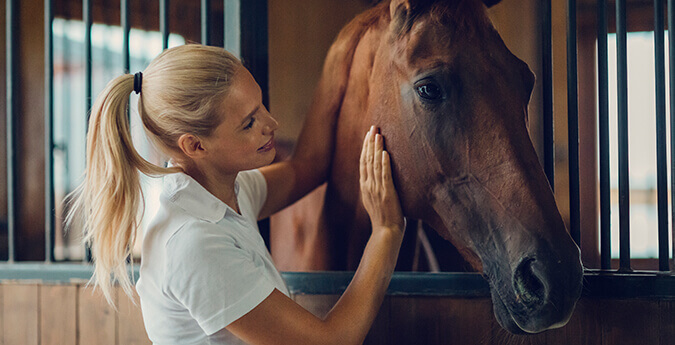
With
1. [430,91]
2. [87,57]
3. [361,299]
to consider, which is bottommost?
[361,299]

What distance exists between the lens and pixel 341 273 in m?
1.14

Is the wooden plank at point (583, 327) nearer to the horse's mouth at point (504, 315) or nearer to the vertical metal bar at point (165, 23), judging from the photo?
the horse's mouth at point (504, 315)

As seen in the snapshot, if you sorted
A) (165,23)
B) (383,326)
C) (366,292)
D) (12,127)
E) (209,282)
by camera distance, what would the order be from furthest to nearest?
(12,127)
(165,23)
(383,326)
(366,292)
(209,282)

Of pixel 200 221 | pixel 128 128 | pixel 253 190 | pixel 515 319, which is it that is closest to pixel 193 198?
pixel 200 221

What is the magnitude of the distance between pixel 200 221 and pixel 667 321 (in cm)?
86

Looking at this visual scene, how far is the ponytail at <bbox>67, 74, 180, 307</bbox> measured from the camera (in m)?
0.90

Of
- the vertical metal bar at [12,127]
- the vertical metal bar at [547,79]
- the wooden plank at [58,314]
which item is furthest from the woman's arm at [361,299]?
the vertical metal bar at [12,127]

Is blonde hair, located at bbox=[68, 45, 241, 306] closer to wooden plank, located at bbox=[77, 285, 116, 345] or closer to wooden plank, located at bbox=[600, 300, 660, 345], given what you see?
wooden plank, located at bbox=[77, 285, 116, 345]

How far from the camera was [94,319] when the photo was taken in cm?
127

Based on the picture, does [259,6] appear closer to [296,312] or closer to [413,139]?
[413,139]

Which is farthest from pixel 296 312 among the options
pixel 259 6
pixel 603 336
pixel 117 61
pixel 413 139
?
pixel 117 61

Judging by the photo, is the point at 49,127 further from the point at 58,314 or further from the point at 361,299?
the point at 361,299

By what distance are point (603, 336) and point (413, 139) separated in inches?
20.5

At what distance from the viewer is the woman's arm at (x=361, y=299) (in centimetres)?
83
